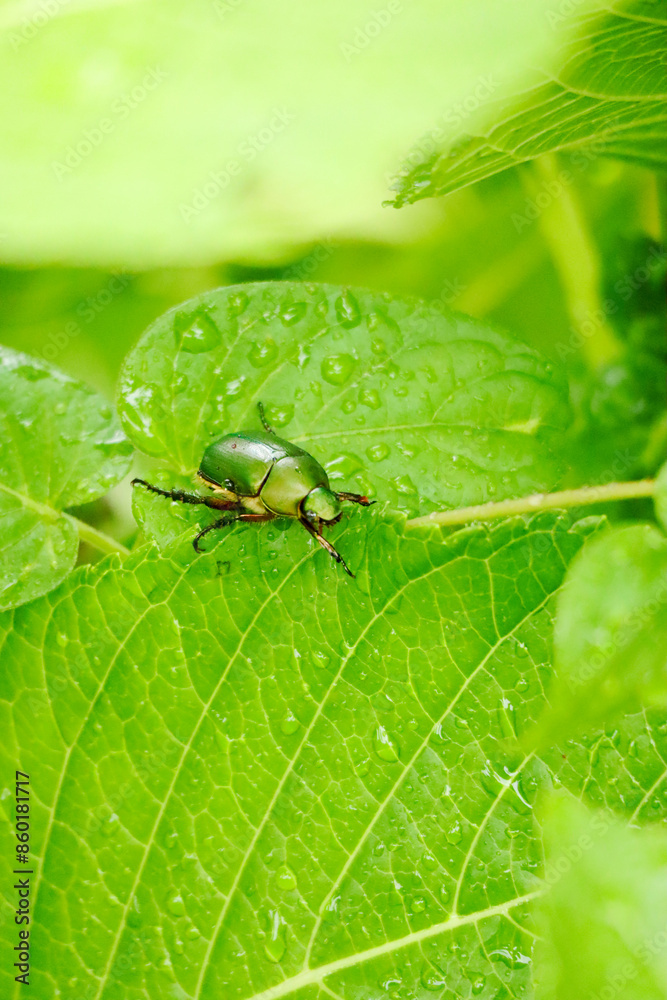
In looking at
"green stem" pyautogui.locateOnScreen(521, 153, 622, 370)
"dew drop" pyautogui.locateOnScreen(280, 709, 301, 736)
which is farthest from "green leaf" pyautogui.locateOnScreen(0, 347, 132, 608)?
"green stem" pyautogui.locateOnScreen(521, 153, 622, 370)

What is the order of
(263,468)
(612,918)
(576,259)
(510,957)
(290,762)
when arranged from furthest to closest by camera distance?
1. (576,259)
2. (263,468)
3. (290,762)
4. (510,957)
5. (612,918)

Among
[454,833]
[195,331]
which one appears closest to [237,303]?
[195,331]

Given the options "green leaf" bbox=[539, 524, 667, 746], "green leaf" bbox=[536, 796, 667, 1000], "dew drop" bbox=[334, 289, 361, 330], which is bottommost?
"green leaf" bbox=[536, 796, 667, 1000]

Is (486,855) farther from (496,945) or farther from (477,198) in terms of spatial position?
(477,198)

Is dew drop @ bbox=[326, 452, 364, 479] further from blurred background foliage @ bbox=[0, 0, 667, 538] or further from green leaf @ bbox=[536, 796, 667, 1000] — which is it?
green leaf @ bbox=[536, 796, 667, 1000]

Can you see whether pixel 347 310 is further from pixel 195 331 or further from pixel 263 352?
pixel 195 331

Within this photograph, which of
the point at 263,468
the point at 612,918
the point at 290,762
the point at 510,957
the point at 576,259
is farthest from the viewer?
the point at 576,259

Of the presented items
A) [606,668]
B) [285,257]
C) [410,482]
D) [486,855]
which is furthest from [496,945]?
[285,257]
